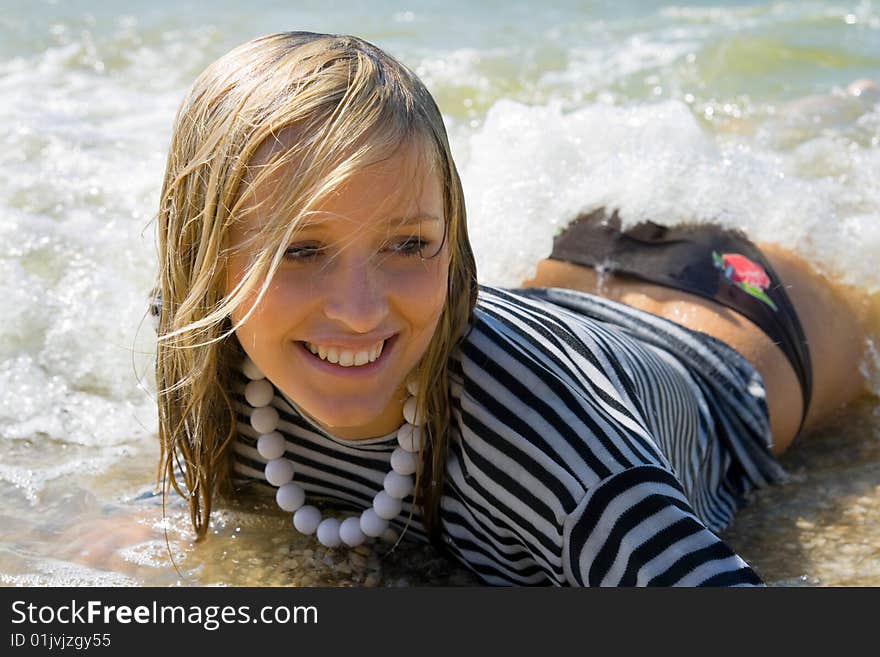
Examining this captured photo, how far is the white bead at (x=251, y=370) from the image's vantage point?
234 centimetres

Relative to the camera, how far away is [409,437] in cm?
230

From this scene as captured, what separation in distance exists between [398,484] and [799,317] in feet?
5.21

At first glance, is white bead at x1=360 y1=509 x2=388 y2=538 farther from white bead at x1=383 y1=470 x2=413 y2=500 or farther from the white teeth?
the white teeth

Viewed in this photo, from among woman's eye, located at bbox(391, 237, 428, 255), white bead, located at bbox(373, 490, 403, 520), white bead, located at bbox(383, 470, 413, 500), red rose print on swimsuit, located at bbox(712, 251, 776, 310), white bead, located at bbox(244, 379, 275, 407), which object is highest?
woman's eye, located at bbox(391, 237, 428, 255)

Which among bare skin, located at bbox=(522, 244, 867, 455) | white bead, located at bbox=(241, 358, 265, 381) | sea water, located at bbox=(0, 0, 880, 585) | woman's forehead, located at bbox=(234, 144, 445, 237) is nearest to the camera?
woman's forehead, located at bbox=(234, 144, 445, 237)

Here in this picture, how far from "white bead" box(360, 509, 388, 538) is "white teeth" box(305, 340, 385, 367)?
19.3 inches

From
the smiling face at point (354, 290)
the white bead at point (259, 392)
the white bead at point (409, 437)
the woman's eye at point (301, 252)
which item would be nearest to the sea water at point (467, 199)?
the white bead at point (259, 392)

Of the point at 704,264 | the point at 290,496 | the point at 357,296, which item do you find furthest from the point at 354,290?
the point at 704,264

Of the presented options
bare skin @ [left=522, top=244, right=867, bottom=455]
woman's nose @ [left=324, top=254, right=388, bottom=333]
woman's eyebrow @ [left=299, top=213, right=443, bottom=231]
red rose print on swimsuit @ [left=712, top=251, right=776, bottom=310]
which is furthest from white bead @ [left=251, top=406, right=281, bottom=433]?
red rose print on swimsuit @ [left=712, top=251, right=776, bottom=310]

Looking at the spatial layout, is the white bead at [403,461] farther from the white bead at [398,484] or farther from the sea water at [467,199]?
the sea water at [467,199]

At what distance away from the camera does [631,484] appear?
6.59ft

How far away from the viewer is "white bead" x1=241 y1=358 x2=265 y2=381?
2.34 metres

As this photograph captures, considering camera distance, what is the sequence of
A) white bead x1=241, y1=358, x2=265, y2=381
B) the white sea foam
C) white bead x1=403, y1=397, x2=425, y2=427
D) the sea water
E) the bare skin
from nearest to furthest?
white bead x1=403, y1=397, x2=425, y2=427 → white bead x1=241, y1=358, x2=265, y2=381 → the sea water → the bare skin → the white sea foam

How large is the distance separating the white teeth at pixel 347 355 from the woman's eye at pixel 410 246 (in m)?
0.18
